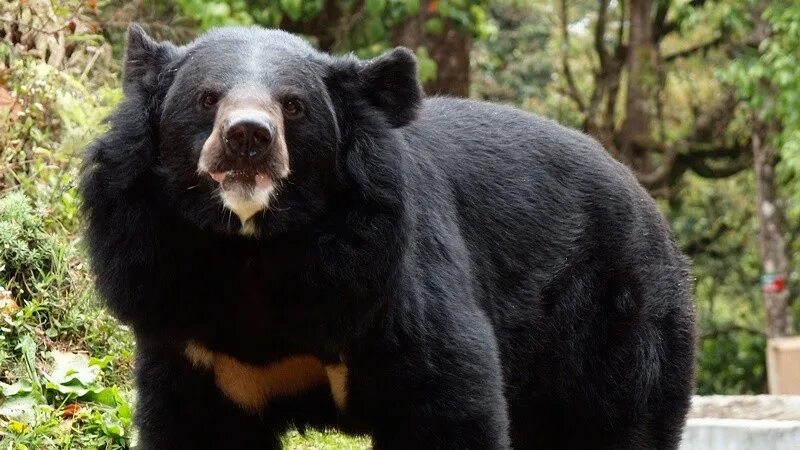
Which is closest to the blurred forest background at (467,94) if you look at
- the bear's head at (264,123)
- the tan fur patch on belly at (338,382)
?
the bear's head at (264,123)

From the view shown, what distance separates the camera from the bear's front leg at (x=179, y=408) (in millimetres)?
4117

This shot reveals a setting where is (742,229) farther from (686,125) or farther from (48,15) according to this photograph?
(48,15)

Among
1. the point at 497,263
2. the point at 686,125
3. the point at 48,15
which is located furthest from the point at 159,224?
the point at 686,125

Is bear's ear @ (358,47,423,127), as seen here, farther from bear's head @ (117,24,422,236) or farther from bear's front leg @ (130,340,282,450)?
bear's front leg @ (130,340,282,450)

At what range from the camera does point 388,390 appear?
13.2 feet

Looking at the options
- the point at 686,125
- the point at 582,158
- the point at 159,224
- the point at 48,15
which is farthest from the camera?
the point at 686,125

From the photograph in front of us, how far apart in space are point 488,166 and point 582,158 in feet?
1.60

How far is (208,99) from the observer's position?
380 centimetres

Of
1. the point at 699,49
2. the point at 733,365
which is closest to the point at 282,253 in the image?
the point at 699,49

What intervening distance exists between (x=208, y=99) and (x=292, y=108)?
0.80 feet

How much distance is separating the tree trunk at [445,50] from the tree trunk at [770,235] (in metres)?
6.45

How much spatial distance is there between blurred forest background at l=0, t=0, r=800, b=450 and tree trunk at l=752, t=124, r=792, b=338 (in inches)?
1.0

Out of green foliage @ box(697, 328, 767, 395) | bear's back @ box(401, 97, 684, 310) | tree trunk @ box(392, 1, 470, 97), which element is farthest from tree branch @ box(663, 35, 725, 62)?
bear's back @ box(401, 97, 684, 310)

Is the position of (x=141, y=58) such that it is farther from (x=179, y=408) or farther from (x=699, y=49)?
(x=699, y=49)
